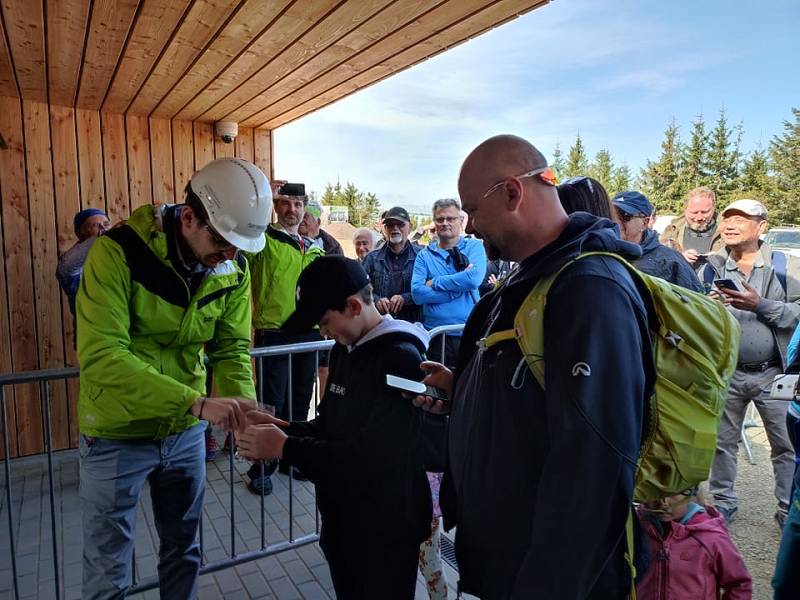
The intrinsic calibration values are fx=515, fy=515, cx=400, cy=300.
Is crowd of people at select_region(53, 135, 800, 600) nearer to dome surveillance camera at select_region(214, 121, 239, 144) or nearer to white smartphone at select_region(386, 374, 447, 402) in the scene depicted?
white smartphone at select_region(386, 374, 447, 402)

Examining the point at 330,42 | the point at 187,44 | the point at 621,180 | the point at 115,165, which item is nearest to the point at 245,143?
the point at 115,165

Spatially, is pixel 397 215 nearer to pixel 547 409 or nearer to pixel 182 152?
pixel 182 152

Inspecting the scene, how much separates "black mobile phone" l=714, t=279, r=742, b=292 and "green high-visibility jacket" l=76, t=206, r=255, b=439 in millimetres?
3439

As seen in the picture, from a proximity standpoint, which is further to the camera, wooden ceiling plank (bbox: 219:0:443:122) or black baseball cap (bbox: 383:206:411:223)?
black baseball cap (bbox: 383:206:411:223)

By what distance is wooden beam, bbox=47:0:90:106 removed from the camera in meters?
2.88

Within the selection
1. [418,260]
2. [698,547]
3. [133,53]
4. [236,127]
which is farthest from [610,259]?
[236,127]

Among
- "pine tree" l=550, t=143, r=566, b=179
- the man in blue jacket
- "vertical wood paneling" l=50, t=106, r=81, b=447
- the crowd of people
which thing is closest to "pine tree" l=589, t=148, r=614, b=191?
"pine tree" l=550, t=143, r=566, b=179

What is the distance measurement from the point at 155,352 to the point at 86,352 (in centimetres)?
27

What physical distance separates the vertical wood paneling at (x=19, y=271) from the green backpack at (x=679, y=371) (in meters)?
5.32

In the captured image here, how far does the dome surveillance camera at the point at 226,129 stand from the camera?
18.3 feet

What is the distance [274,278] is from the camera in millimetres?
4508

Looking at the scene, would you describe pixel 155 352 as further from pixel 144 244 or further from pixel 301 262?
pixel 301 262

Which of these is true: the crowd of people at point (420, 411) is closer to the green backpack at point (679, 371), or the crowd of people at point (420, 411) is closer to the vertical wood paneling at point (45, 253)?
the green backpack at point (679, 371)

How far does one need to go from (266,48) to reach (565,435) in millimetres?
3411
